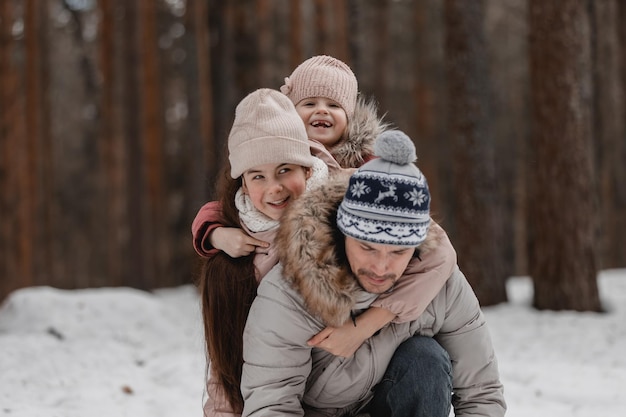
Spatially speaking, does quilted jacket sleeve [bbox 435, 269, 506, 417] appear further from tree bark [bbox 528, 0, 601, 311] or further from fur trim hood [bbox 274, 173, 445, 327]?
tree bark [bbox 528, 0, 601, 311]

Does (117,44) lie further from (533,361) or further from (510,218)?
(510,218)

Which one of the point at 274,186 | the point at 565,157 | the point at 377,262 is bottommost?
the point at 565,157

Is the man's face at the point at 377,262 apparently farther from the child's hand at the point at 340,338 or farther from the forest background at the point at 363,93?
the forest background at the point at 363,93

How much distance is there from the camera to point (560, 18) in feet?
21.8

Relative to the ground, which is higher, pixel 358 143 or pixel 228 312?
pixel 358 143

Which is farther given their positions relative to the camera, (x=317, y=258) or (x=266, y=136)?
(x=266, y=136)

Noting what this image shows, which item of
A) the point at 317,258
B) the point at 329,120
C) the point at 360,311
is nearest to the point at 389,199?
the point at 317,258

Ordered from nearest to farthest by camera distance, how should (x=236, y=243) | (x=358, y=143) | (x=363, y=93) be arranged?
1. (x=236, y=243)
2. (x=358, y=143)
3. (x=363, y=93)

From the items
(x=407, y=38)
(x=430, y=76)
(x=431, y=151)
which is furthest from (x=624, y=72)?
(x=407, y=38)

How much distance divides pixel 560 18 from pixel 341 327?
5329mm

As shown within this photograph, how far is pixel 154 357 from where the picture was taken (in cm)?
544

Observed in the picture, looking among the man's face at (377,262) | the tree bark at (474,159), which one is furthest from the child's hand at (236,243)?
the tree bark at (474,159)

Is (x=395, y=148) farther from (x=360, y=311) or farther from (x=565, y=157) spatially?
(x=565, y=157)

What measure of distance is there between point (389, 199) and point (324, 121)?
849 mm
